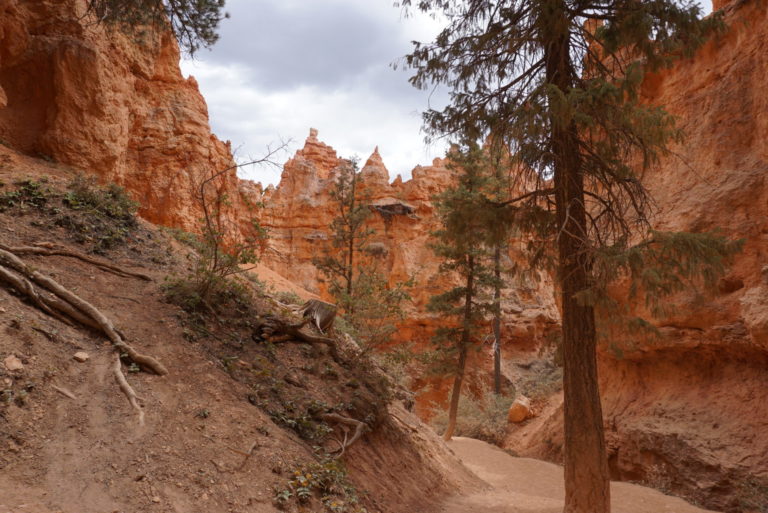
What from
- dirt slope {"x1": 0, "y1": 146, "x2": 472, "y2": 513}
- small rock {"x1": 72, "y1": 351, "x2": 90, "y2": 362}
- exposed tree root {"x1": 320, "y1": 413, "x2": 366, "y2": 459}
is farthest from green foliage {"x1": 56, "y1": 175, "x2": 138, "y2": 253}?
exposed tree root {"x1": 320, "y1": 413, "x2": 366, "y2": 459}

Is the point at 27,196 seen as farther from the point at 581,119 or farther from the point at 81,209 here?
the point at 581,119

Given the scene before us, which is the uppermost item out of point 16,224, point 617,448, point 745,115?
point 745,115

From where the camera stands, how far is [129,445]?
154 inches

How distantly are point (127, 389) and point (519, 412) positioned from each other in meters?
16.6

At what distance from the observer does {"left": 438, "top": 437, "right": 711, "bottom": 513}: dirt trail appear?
25.2 feet

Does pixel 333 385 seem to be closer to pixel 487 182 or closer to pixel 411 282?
pixel 411 282

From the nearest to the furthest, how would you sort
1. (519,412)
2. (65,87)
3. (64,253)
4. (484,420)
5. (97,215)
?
(64,253) < (97,215) < (65,87) < (519,412) < (484,420)

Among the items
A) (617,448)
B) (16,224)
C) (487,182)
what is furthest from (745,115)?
(16,224)

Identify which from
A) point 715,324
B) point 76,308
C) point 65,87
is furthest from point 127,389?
point 65,87

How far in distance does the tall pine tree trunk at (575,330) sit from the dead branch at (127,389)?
→ 495 cm

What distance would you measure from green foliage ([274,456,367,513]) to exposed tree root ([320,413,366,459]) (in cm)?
71

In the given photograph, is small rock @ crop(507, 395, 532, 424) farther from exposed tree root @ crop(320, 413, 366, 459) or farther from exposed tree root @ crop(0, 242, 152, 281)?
exposed tree root @ crop(0, 242, 152, 281)

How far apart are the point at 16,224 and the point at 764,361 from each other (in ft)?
43.3

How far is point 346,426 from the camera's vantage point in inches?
262
